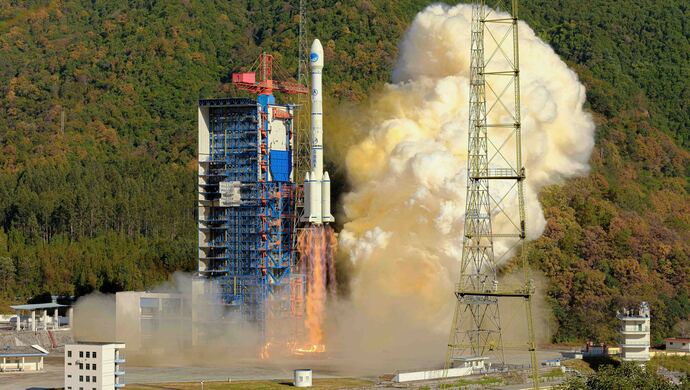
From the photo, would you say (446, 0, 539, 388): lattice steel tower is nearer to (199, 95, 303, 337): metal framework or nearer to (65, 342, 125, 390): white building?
(199, 95, 303, 337): metal framework

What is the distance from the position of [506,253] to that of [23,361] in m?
33.1

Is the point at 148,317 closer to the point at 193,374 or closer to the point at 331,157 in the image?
the point at 331,157

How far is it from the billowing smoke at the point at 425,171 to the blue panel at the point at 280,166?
16.2 feet

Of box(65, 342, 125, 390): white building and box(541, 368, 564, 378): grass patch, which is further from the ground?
box(65, 342, 125, 390): white building

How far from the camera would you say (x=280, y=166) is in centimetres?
12262

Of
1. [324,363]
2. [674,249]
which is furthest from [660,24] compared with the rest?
[324,363]

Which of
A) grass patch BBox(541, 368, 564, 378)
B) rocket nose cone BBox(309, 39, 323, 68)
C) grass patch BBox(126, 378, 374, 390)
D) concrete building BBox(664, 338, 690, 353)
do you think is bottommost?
grass patch BBox(126, 378, 374, 390)

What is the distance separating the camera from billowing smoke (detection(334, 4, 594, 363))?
118375 mm

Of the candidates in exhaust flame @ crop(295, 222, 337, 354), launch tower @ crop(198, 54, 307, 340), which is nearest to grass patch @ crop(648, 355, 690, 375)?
exhaust flame @ crop(295, 222, 337, 354)

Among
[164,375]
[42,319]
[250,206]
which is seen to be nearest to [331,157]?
[250,206]

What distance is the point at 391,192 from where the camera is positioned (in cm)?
12050

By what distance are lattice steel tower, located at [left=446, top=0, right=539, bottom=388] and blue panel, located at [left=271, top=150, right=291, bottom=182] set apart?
1427 cm

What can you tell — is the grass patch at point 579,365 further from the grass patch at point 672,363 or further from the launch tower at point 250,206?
the launch tower at point 250,206

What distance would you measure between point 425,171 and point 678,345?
23093 mm
